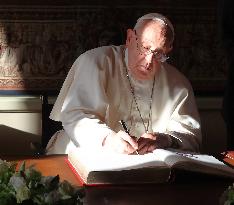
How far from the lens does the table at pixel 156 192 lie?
6.86ft

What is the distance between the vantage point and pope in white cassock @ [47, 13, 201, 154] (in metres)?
3.30

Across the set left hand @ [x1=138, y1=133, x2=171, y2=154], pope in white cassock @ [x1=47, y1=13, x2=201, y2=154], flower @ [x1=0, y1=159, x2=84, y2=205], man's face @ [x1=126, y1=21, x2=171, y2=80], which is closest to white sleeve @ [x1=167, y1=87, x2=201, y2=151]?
pope in white cassock @ [x1=47, y1=13, x2=201, y2=154]

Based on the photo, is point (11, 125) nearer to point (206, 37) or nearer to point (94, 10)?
point (94, 10)

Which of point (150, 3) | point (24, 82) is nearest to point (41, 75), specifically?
point (24, 82)

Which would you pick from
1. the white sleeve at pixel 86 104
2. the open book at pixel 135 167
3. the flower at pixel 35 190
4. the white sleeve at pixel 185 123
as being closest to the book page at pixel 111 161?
the open book at pixel 135 167

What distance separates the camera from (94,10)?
187 inches

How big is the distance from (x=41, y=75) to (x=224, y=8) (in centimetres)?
162

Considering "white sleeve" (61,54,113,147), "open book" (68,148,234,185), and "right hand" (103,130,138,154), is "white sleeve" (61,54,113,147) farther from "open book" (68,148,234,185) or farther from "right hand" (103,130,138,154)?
"open book" (68,148,234,185)

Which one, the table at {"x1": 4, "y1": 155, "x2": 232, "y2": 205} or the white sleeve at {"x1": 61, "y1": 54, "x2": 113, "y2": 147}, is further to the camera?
the white sleeve at {"x1": 61, "y1": 54, "x2": 113, "y2": 147}

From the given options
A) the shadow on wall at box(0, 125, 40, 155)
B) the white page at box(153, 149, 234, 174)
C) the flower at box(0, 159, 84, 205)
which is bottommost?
the shadow on wall at box(0, 125, 40, 155)

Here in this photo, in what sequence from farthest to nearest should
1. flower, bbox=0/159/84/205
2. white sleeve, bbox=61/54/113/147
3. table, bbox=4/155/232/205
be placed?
white sleeve, bbox=61/54/113/147 < table, bbox=4/155/232/205 < flower, bbox=0/159/84/205

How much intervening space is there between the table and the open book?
0.04 m

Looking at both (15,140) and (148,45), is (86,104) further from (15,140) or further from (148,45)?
(15,140)

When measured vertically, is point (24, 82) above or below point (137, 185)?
below
